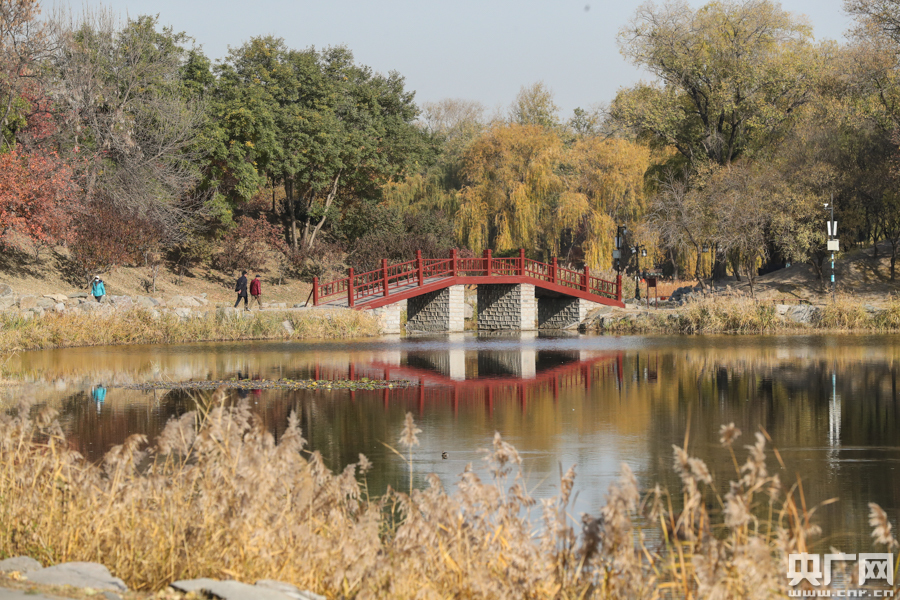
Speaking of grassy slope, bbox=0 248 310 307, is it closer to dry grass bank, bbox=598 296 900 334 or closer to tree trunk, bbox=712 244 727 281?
tree trunk, bbox=712 244 727 281

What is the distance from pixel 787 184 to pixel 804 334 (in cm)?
1002

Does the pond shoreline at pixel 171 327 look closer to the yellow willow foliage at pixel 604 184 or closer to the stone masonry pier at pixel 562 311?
the stone masonry pier at pixel 562 311

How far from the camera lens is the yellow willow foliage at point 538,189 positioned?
4681cm

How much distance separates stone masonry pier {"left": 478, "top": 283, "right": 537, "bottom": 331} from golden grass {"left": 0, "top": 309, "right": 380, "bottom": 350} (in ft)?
23.2

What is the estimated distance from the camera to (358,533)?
18.0 feet

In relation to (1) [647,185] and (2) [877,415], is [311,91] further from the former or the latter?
(2) [877,415]

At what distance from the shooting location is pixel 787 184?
122ft

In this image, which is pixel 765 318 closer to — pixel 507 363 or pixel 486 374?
pixel 507 363

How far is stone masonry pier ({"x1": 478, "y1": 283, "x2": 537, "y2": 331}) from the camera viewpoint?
37656mm

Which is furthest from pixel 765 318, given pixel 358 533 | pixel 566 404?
pixel 358 533

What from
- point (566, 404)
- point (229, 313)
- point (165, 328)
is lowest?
point (566, 404)

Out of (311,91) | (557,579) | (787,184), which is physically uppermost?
(311,91)

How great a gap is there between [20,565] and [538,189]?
4239 cm

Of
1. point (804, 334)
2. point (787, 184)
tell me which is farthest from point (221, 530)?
point (787, 184)
